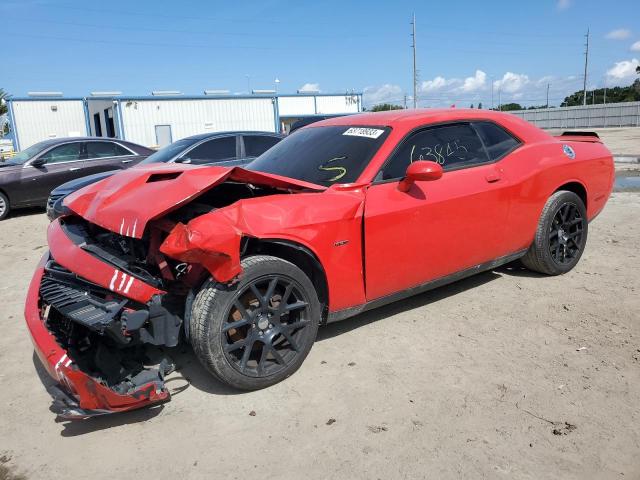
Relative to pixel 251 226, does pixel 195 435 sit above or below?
below

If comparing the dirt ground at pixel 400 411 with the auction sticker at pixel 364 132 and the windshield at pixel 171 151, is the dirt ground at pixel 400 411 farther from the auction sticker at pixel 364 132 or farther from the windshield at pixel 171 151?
the windshield at pixel 171 151

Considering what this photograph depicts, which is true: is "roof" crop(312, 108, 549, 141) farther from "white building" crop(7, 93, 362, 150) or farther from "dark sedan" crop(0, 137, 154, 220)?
"white building" crop(7, 93, 362, 150)

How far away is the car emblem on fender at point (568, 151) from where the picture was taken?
4.53 m

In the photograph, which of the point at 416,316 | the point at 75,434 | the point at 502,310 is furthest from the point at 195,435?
the point at 502,310

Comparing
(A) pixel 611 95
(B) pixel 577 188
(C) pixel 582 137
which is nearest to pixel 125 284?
(B) pixel 577 188

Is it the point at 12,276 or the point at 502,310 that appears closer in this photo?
the point at 502,310

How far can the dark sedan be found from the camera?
9.45m

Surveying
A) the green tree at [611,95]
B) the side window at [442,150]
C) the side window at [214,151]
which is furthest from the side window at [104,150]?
the green tree at [611,95]

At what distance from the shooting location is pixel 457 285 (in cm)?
454

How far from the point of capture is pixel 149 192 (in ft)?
9.48

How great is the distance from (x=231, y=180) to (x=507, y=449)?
Result: 205 cm

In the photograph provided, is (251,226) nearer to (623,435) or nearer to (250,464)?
(250,464)

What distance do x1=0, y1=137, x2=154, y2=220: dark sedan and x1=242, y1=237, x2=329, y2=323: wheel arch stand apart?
8.08 metres

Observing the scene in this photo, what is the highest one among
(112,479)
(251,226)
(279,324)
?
(251,226)
